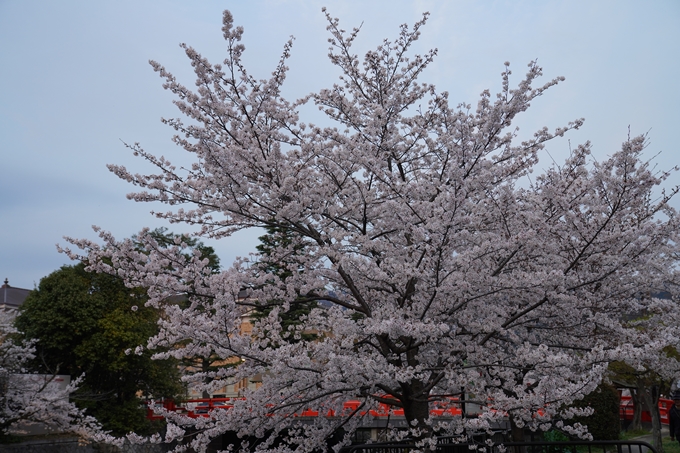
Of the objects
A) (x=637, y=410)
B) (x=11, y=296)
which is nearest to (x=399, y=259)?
(x=637, y=410)

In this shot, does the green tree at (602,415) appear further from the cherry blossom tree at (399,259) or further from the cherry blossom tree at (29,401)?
the cherry blossom tree at (29,401)

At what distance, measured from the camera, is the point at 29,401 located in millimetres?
15047

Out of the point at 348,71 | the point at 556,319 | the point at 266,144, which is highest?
the point at 348,71

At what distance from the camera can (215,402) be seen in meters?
21.2

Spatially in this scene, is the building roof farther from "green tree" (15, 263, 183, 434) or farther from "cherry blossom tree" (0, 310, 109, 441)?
"cherry blossom tree" (0, 310, 109, 441)

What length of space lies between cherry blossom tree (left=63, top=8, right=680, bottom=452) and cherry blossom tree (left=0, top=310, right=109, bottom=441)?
35.6 feet

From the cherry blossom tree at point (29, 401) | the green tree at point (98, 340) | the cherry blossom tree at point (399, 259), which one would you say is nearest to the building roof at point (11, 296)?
the green tree at point (98, 340)

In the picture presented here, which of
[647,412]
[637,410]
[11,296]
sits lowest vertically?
[647,412]

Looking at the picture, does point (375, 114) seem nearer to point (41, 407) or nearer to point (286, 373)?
point (286, 373)

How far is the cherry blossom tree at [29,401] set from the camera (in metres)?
14.9

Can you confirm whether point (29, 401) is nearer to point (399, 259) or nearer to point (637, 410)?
point (399, 259)

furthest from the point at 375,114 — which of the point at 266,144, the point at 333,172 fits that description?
the point at 266,144

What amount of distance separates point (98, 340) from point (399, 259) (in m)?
14.4

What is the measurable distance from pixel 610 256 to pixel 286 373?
161 inches
